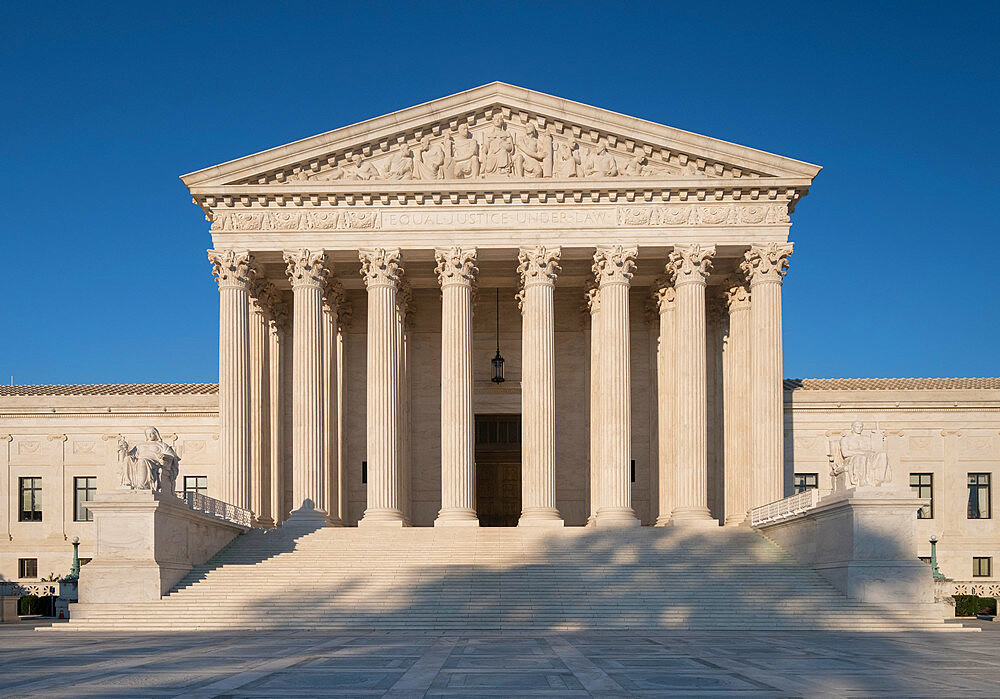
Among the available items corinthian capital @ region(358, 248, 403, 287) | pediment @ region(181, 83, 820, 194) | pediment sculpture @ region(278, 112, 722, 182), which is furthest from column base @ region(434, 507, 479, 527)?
pediment sculpture @ region(278, 112, 722, 182)

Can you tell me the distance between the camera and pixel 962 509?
168 ft

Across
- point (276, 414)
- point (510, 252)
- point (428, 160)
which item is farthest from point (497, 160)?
point (276, 414)

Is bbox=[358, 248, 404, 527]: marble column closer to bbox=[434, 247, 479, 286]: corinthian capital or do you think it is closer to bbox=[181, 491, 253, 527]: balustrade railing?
bbox=[434, 247, 479, 286]: corinthian capital

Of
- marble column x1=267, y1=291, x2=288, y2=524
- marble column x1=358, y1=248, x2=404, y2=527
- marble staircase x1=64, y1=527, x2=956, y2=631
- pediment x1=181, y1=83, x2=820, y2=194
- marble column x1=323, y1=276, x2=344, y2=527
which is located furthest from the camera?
marble column x1=267, y1=291, x2=288, y2=524

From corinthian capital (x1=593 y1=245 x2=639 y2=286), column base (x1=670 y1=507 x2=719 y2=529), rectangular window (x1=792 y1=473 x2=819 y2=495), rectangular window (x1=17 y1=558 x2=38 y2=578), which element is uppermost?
corinthian capital (x1=593 y1=245 x2=639 y2=286)

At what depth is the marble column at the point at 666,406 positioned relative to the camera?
48.2 meters

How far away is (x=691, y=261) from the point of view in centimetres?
4481

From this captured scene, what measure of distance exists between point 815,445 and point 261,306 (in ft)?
91.3

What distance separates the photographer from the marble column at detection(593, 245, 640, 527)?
43938 millimetres

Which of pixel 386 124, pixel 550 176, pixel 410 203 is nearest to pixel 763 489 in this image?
pixel 550 176

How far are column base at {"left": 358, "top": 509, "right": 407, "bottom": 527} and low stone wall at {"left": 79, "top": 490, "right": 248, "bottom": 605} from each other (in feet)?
32.7

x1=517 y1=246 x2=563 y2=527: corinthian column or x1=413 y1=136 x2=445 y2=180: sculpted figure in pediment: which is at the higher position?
x1=413 y1=136 x2=445 y2=180: sculpted figure in pediment

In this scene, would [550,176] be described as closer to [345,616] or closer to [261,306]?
[261,306]

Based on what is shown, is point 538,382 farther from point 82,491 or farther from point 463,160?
point 82,491
